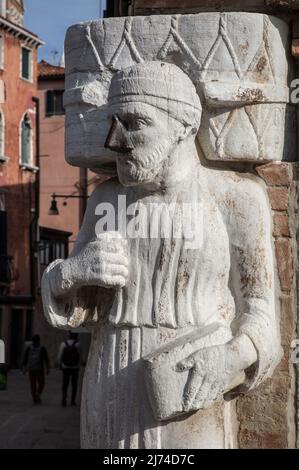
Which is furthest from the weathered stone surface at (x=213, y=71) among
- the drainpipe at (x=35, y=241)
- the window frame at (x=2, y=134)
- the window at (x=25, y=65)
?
the window at (x=25, y=65)

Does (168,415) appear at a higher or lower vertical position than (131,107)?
lower

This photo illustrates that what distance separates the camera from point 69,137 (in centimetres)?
Answer: 352

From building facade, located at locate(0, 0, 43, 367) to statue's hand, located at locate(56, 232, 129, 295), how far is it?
90.7ft

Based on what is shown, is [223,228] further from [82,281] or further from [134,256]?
[82,281]

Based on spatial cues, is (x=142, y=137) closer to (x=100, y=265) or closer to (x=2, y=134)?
(x=100, y=265)

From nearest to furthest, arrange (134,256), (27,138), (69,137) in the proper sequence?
1. (134,256)
2. (69,137)
3. (27,138)

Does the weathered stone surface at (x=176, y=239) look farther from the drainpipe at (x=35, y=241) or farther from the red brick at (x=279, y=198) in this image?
the drainpipe at (x=35, y=241)

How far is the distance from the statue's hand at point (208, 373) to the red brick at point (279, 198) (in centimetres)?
66

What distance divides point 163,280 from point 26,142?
30478 mm

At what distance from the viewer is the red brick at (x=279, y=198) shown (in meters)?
3.46

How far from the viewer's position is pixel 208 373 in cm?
301

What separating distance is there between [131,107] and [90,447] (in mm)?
1223

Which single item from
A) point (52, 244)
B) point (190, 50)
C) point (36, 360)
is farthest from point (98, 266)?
point (52, 244)
